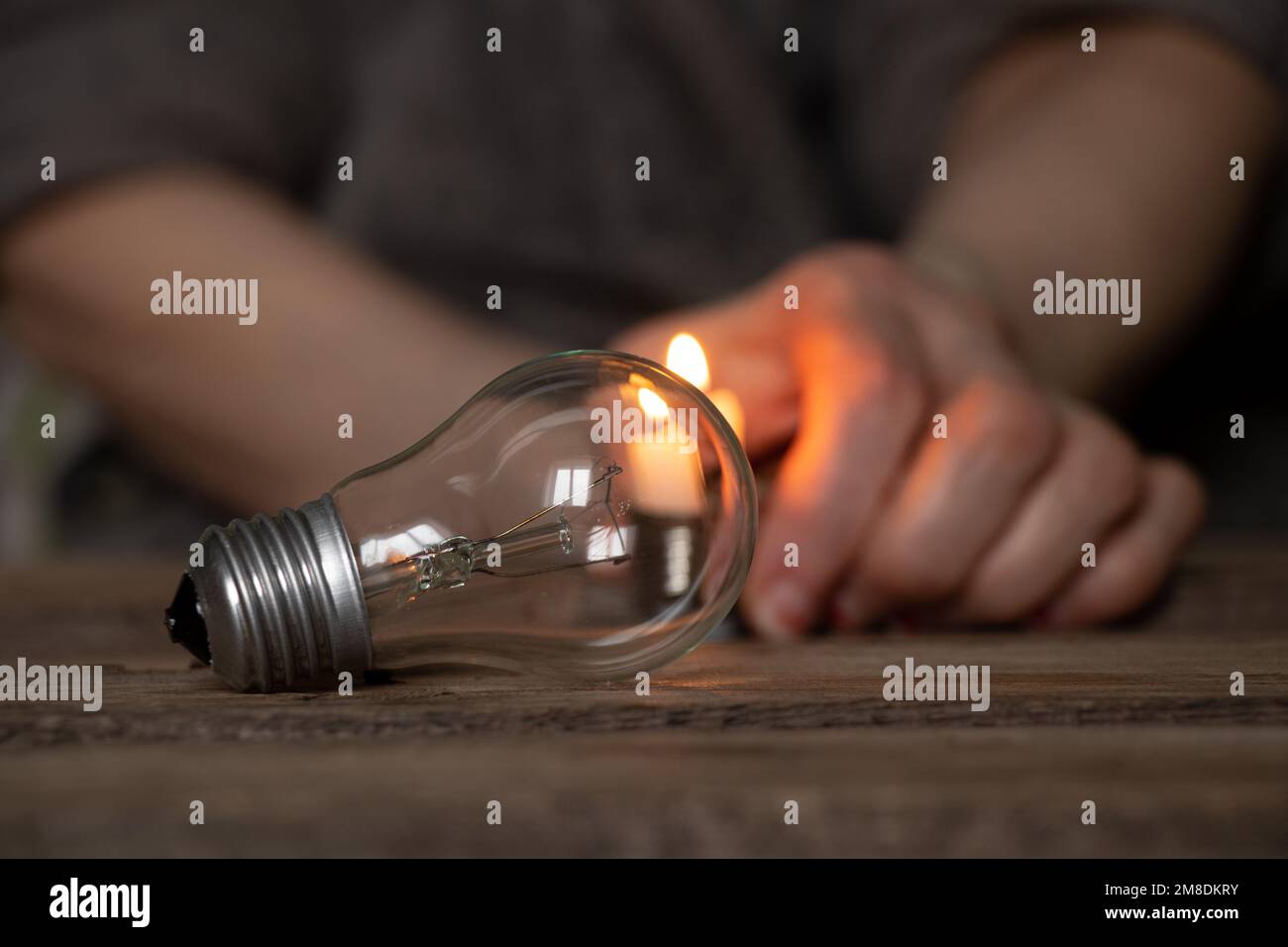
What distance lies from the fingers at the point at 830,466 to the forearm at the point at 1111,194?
18cm

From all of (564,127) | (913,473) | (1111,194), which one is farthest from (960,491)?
(564,127)

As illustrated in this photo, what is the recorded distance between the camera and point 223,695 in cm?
29

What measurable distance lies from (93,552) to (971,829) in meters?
0.81

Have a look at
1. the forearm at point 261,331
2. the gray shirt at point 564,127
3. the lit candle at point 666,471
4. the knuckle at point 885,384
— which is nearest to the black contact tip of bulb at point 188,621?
the lit candle at point 666,471

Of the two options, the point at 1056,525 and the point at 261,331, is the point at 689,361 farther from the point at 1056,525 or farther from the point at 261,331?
the point at 261,331

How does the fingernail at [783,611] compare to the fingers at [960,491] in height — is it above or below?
below

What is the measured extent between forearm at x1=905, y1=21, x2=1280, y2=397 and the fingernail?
0.24 meters

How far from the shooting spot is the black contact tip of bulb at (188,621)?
0.93ft

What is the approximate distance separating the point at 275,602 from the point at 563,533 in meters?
0.08

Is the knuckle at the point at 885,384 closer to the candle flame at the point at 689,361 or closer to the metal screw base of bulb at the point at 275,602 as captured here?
the candle flame at the point at 689,361

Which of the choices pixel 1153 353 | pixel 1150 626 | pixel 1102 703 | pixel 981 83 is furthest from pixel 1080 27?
pixel 1102 703

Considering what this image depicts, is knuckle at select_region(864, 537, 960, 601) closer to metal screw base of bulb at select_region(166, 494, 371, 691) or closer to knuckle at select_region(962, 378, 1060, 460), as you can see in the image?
knuckle at select_region(962, 378, 1060, 460)

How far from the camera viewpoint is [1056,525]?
1.39ft

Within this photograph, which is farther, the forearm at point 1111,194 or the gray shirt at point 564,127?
the gray shirt at point 564,127
